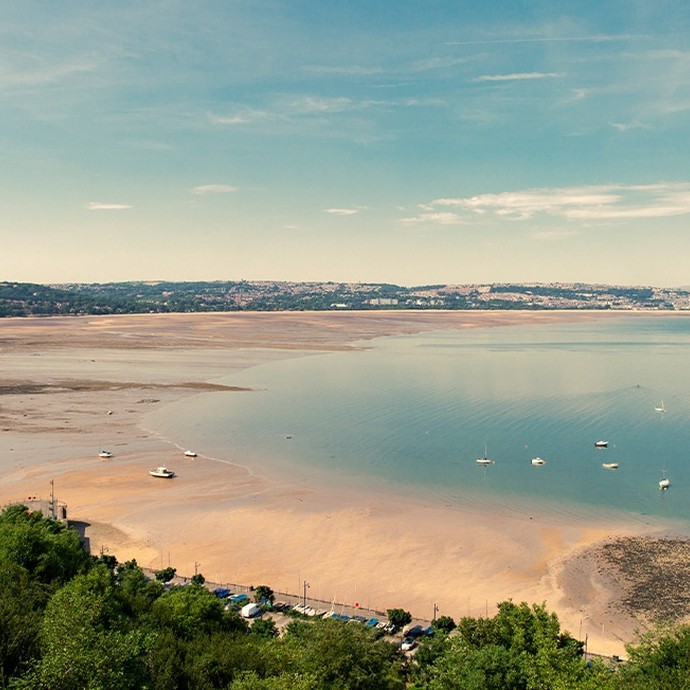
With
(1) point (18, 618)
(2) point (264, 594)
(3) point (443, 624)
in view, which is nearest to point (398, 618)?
(3) point (443, 624)

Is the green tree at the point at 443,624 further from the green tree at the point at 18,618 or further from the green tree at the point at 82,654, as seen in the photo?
the green tree at the point at 18,618

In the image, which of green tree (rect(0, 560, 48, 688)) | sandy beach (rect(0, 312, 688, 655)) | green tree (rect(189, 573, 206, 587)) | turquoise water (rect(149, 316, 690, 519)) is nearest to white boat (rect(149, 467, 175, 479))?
sandy beach (rect(0, 312, 688, 655))

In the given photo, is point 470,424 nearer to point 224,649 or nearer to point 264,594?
point 264,594

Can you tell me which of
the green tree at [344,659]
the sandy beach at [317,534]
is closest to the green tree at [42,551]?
the sandy beach at [317,534]

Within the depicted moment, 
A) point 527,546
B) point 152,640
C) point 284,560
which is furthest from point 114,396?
point 152,640

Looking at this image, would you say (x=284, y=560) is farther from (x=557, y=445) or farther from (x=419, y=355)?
(x=419, y=355)

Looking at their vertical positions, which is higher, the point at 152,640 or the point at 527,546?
the point at 152,640
